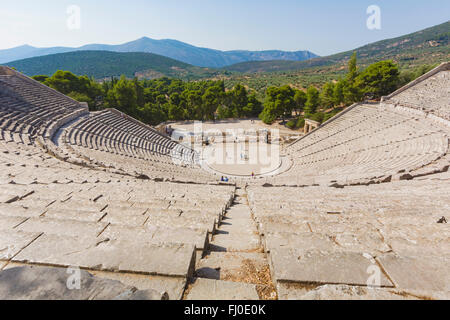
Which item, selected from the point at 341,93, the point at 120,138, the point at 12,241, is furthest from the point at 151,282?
the point at 341,93

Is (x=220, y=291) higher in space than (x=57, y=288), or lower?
lower

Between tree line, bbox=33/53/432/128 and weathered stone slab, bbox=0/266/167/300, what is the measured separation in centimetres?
3234

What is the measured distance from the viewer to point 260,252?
354 centimetres

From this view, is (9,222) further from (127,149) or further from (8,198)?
(127,149)

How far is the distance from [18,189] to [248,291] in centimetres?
673

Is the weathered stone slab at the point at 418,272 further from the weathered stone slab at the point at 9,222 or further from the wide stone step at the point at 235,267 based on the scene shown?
the weathered stone slab at the point at 9,222

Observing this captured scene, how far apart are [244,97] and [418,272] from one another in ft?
128

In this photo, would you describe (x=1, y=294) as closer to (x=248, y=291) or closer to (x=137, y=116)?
(x=248, y=291)

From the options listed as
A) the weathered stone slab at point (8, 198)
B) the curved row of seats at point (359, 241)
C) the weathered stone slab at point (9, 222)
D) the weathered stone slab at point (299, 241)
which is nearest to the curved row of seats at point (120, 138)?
the weathered stone slab at point (8, 198)

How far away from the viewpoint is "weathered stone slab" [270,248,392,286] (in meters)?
2.22

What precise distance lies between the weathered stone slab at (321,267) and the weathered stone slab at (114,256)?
966mm

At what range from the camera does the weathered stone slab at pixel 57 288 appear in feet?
5.06

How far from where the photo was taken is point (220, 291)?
7.09ft
